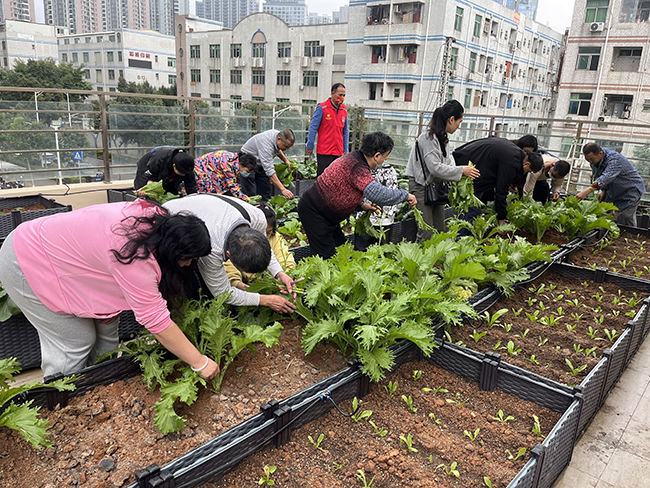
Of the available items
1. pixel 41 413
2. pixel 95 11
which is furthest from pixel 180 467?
pixel 95 11

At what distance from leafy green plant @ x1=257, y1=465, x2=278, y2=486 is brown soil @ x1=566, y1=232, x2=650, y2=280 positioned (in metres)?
3.86

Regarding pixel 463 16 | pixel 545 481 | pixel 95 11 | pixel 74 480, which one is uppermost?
pixel 95 11

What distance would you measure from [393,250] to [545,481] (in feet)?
5.75

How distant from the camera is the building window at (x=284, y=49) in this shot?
3789 centimetres

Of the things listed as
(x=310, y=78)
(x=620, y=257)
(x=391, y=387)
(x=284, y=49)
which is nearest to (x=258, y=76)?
(x=284, y=49)

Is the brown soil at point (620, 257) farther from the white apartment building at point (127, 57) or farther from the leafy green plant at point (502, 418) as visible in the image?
the white apartment building at point (127, 57)

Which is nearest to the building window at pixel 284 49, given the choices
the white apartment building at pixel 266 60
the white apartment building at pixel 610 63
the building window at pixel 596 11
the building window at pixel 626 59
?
the white apartment building at pixel 266 60

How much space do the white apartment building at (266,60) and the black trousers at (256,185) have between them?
103ft

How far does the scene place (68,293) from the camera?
81.7 inches

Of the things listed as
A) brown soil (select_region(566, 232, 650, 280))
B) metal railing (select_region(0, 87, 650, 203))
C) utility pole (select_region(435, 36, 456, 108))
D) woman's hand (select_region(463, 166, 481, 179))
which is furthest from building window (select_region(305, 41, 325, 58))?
woman's hand (select_region(463, 166, 481, 179))

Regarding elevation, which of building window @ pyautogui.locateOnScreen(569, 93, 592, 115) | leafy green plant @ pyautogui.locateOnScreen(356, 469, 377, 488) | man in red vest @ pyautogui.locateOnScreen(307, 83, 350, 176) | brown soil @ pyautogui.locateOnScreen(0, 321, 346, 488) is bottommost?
leafy green plant @ pyautogui.locateOnScreen(356, 469, 377, 488)

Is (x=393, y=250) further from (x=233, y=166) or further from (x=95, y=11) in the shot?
(x=95, y=11)

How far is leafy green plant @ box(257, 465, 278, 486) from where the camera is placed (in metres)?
1.80

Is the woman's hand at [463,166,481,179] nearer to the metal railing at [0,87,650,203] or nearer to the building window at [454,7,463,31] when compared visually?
the metal railing at [0,87,650,203]
